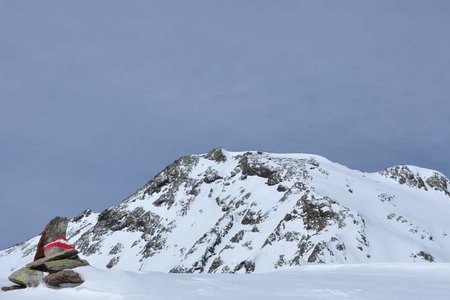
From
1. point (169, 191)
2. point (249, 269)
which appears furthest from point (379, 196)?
point (169, 191)

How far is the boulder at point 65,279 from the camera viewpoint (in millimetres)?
17859

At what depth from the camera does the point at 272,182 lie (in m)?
118

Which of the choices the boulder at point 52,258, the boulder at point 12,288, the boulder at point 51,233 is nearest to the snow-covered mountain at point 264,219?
the boulder at point 51,233

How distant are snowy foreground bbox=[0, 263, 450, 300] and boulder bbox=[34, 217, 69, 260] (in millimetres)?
2269

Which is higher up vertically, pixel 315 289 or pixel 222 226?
pixel 222 226

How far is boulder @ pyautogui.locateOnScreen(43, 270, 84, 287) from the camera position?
58.6 ft

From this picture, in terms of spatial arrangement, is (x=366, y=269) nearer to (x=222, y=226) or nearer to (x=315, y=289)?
(x=315, y=289)

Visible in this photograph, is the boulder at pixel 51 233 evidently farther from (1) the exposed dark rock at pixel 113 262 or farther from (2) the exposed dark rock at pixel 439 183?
(2) the exposed dark rock at pixel 439 183

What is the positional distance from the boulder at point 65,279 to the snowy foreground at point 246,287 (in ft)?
0.69

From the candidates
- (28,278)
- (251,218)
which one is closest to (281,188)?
(251,218)

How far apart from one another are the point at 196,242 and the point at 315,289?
93404 millimetres

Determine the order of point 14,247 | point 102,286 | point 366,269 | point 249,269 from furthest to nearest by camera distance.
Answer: point 14,247 < point 249,269 < point 366,269 < point 102,286

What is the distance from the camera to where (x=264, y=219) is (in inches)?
4097

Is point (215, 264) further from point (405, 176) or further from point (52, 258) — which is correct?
point (52, 258)
